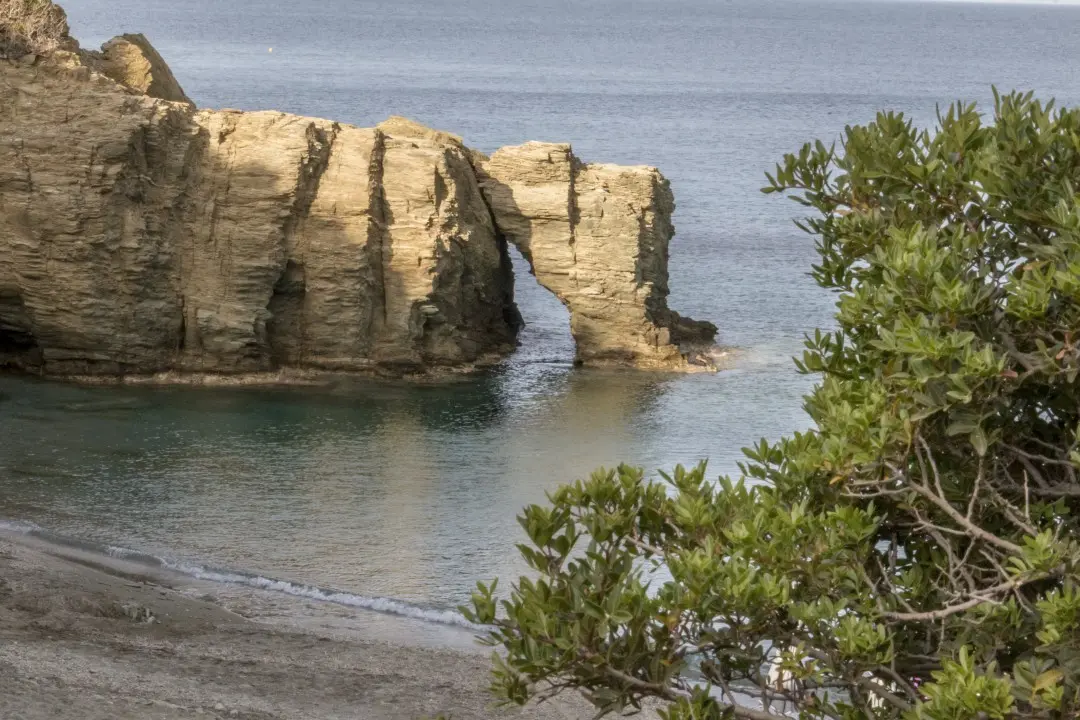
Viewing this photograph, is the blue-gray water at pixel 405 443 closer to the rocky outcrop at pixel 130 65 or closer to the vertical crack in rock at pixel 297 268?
the vertical crack in rock at pixel 297 268

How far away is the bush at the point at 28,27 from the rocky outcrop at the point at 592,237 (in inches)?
549

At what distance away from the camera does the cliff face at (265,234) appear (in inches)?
1658

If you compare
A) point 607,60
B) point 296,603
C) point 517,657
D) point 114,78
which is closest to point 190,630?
point 296,603

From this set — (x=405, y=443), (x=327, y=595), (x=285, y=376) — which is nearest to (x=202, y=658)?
(x=327, y=595)

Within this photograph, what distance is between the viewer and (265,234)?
43.8 meters

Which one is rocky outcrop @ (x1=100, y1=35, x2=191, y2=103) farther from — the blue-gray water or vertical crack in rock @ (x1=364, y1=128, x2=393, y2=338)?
the blue-gray water

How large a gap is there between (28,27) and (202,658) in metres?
26.2

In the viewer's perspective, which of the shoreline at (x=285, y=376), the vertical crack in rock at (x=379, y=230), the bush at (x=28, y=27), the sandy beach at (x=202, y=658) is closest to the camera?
the sandy beach at (x=202, y=658)

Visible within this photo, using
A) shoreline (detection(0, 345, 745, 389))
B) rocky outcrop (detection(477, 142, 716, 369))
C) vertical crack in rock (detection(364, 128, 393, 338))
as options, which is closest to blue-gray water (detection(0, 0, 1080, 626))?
shoreline (detection(0, 345, 745, 389))

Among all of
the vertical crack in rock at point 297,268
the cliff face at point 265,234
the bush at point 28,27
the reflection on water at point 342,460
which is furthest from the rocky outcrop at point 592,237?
the bush at point 28,27

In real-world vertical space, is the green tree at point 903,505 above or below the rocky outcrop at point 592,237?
above

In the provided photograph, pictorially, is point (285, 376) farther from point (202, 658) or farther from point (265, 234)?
point (202, 658)

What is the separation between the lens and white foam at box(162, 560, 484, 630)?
27922mm

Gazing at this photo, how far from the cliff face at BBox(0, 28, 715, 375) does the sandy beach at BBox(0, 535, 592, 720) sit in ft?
52.1
